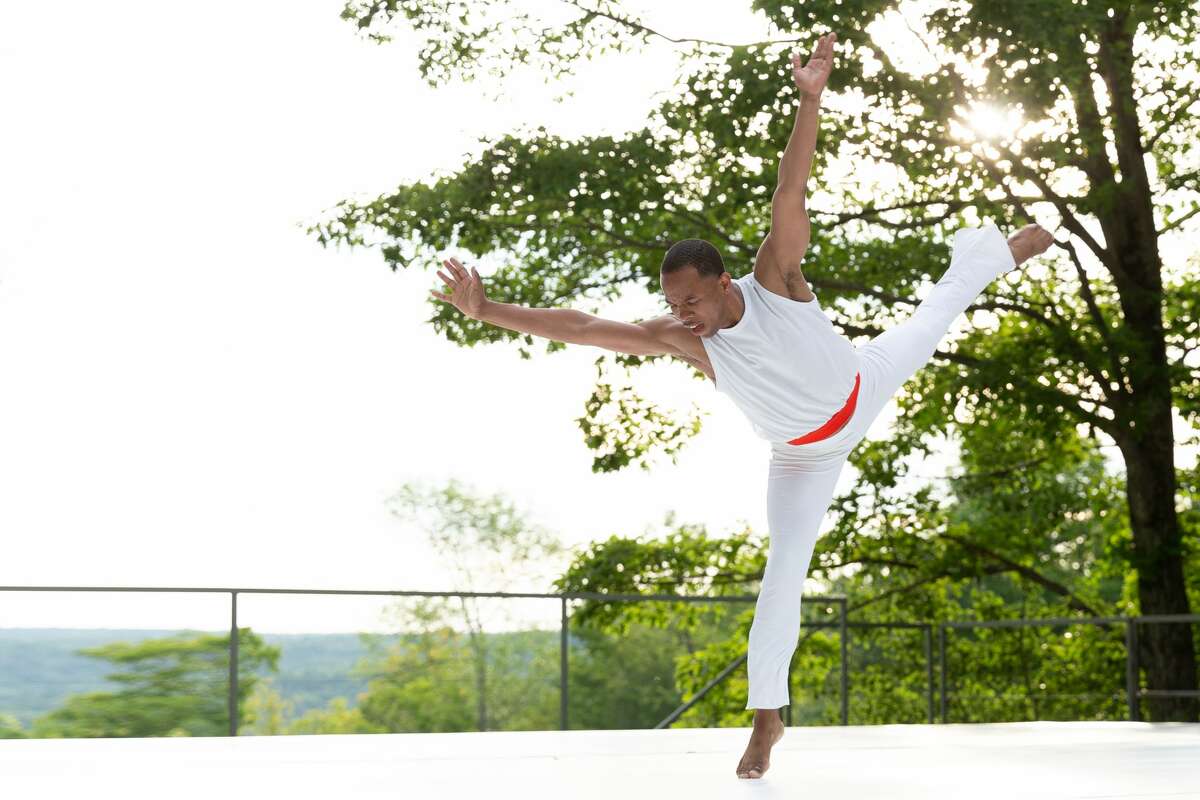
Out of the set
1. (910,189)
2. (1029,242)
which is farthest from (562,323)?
(910,189)

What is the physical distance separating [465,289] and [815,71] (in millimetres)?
940

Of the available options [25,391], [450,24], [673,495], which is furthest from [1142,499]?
[25,391]

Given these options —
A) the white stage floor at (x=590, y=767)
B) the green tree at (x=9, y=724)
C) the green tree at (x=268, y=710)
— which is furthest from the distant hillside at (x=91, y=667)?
the white stage floor at (x=590, y=767)

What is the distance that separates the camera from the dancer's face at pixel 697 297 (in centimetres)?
270

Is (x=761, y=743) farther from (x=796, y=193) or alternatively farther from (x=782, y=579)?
(x=796, y=193)

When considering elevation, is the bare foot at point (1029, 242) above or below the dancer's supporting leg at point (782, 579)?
above

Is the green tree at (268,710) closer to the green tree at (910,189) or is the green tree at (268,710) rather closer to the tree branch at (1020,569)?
the tree branch at (1020,569)

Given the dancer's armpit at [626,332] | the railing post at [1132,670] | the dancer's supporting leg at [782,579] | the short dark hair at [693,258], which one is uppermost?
the short dark hair at [693,258]

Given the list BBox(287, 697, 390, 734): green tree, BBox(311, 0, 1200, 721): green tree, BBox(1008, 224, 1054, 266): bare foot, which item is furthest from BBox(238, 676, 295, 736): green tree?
BBox(1008, 224, 1054, 266): bare foot

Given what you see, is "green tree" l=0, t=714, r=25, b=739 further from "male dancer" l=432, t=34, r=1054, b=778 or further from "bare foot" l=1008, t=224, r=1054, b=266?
"bare foot" l=1008, t=224, r=1054, b=266

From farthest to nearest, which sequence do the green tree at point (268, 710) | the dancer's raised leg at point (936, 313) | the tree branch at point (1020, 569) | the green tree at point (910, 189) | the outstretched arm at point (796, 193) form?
the green tree at point (268, 710), the tree branch at point (1020, 569), the green tree at point (910, 189), the dancer's raised leg at point (936, 313), the outstretched arm at point (796, 193)

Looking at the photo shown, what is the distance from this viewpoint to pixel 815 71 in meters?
2.79

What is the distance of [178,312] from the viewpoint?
30016mm

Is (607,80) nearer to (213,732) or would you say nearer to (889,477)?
(889,477)
